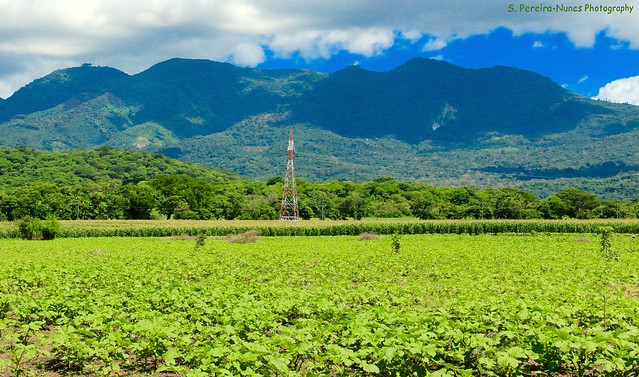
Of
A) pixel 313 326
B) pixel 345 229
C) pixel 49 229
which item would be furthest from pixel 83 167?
pixel 313 326

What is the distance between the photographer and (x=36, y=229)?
54.0m

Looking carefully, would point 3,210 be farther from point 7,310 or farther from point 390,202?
point 7,310

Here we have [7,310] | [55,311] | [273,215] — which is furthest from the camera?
[273,215]

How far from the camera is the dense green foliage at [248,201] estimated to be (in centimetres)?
8450

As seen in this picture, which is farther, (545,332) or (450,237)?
(450,237)

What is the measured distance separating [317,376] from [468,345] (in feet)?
9.76

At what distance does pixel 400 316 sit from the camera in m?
11.3

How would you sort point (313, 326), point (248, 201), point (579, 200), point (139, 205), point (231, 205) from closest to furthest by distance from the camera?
point (313, 326) < point (139, 205) < point (579, 200) < point (231, 205) < point (248, 201)

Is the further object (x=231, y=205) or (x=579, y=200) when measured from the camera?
(x=231, y=205)

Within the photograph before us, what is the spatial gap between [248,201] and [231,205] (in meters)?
4.18

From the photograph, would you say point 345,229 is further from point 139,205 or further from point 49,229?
point 139,205

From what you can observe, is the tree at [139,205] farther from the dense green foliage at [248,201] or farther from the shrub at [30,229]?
the shrub at [30,229]

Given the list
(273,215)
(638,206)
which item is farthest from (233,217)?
(638,206)

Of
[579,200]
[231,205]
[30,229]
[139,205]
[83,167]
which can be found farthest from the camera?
[83,167]
